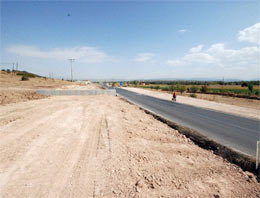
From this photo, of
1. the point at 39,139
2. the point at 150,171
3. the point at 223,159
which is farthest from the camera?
the point at 39,139

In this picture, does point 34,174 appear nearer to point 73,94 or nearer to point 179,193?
point 179,193

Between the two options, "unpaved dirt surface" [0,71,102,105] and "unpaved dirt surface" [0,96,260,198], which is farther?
"unpaved dirt surface" [0,71,102,105]

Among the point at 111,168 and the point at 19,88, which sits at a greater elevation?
the point at 19,88

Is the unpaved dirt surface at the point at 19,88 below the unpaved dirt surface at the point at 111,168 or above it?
above

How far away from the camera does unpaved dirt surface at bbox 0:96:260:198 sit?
3.29m

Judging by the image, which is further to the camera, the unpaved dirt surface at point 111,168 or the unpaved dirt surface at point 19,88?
the unpaved dirt surface at point 19,88

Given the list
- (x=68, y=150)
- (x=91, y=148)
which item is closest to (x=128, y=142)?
(x=91, y=148)

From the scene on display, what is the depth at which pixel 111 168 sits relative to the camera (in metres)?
4.10

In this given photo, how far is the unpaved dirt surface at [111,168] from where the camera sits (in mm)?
3289

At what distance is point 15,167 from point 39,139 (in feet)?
6.83

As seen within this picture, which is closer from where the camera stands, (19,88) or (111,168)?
(111,168)

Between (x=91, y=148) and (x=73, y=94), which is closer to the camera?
(x=91, y=148)

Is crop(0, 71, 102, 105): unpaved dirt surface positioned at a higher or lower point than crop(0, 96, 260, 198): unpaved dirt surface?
higher

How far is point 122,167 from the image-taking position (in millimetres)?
4172
